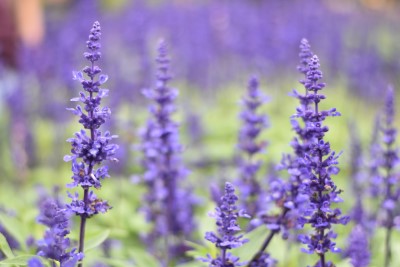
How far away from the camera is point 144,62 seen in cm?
852

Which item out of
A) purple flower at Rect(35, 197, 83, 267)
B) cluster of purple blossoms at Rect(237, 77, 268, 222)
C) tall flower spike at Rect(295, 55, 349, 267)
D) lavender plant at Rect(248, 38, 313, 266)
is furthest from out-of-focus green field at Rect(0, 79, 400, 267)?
tall flower spike at Rect(295, 55, 349, 267)

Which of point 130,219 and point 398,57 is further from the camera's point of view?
point 398,57

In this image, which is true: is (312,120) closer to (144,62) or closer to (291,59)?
(144,62)

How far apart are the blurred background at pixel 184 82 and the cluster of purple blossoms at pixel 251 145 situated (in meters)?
0.98

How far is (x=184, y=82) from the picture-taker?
12.9 m

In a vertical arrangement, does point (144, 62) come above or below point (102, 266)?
above

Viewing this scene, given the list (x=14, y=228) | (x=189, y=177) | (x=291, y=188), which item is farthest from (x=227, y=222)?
(x=189, y=177)

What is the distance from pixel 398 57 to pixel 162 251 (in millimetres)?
10741

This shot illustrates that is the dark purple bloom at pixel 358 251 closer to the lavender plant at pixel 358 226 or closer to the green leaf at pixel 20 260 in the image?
the lavender plant at pixel 358 226

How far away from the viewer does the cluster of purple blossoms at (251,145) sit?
432 cm

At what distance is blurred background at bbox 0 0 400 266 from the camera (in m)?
7.93

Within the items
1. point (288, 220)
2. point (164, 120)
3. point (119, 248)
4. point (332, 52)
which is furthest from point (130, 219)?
point (332, 52)

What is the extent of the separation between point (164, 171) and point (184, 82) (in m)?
8.49

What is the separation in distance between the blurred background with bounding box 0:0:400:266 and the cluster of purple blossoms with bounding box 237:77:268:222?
980 mm
